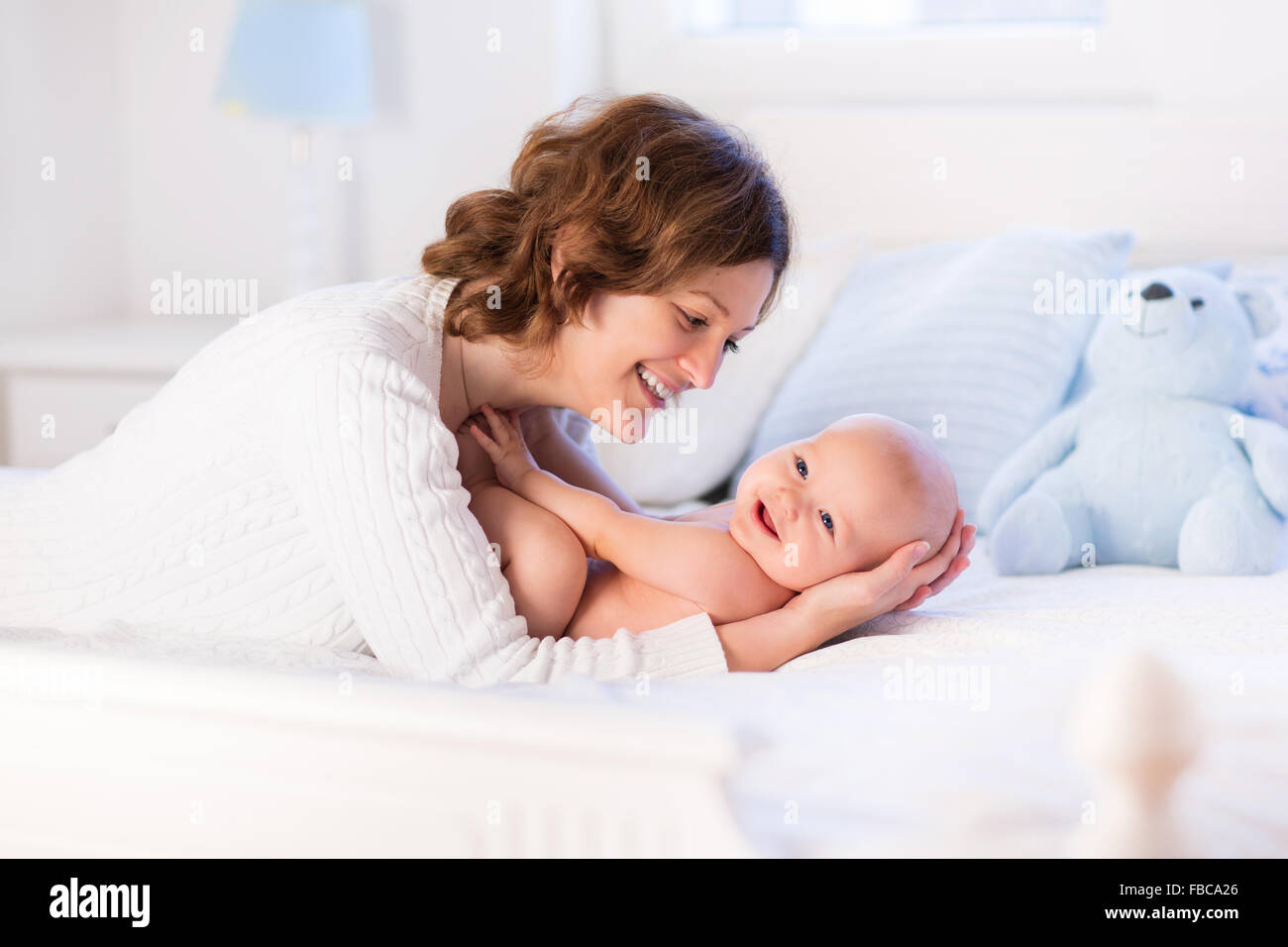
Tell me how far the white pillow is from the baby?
0.63 meters

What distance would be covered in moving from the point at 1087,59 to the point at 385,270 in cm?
144

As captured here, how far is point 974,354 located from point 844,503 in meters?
0.68

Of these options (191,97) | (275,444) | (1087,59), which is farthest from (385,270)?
(275,444)

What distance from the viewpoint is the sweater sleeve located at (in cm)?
96

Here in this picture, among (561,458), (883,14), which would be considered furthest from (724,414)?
(883,14)

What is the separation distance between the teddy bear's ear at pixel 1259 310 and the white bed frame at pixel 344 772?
111cm

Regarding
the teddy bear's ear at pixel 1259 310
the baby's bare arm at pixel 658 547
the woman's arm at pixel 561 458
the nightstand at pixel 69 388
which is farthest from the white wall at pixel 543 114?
the baby's bare arm at pixel 658 547

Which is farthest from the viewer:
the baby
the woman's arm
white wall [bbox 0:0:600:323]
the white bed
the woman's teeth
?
white wall [bbox 0:0:600:323]

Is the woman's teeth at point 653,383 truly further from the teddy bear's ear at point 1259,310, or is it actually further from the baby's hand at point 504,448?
the teddy bear's ear at point 1259,310

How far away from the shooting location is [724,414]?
180cm

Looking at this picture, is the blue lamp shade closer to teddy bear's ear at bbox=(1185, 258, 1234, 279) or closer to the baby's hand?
the baby's hand

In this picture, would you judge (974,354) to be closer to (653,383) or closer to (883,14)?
(653,383)

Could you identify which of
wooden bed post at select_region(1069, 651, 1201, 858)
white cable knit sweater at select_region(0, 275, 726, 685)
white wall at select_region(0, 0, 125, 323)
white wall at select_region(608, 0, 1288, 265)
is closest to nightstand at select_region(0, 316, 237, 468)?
white wall at select_region(0, 0, 125, 323)
